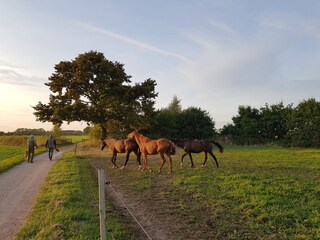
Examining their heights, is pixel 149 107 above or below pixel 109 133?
above

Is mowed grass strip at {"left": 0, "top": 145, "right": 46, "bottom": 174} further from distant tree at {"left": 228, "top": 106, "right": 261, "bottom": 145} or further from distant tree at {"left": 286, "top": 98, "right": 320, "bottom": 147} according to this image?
distant tree at {"left": 286, "top": 98, "right": 320, "bottom": 147}

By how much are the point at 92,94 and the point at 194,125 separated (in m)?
17.8

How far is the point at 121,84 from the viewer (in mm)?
36531

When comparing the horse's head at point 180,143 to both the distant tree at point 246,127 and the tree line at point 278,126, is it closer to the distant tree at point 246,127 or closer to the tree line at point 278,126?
the tree line at point 278,126

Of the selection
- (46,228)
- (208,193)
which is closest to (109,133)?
(208,193)

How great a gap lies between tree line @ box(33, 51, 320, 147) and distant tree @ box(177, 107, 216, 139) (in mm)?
2377

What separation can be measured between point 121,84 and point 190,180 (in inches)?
1002

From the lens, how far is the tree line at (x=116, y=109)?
34.8 m

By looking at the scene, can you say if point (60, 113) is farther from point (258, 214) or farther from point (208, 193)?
point (258, 214)

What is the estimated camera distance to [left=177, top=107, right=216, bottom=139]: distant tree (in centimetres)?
4791

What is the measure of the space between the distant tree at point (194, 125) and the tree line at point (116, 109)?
7.80 ft

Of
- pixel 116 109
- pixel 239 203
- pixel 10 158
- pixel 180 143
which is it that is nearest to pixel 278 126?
pixel 116 109

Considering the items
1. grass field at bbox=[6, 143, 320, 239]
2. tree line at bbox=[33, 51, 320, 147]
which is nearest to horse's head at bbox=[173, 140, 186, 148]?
grass field at bbox=[6, 143, 320, 239]

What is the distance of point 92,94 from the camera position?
35.9m
